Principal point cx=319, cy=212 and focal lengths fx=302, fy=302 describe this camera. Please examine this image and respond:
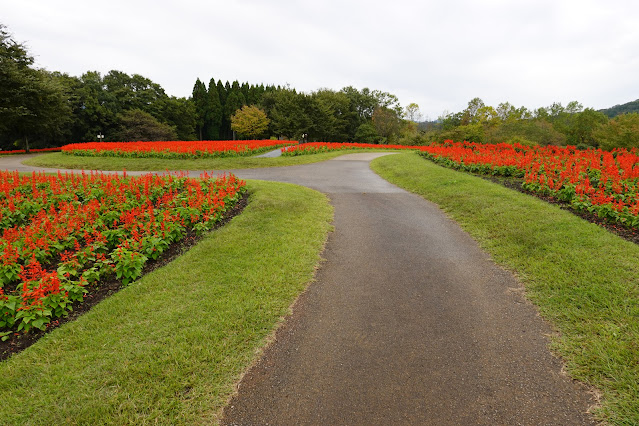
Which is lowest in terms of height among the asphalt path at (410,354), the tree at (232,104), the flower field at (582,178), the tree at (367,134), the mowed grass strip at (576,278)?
the asphalt path at (410,354)

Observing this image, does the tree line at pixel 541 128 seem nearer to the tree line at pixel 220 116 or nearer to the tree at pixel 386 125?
the tree line at pixel 220 116

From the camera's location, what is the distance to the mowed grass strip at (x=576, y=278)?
8.78 ft

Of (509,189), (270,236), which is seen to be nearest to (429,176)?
(509,189)

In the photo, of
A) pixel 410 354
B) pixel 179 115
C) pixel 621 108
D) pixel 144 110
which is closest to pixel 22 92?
pixel 144 110

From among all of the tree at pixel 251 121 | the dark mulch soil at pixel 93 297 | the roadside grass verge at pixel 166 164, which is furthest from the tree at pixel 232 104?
the dark mulch soil at pixel 93 297

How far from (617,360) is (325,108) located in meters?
44.6

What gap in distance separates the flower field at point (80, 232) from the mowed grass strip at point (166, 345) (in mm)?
495

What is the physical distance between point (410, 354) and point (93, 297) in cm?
419

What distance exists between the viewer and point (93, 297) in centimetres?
416

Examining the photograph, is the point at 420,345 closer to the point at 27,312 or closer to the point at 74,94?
the point at 27,312

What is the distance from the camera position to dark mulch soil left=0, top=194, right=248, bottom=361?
3.32m

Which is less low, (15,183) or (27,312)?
(15,183)

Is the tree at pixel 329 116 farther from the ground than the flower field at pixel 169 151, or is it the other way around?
the tree at pixel 329 116

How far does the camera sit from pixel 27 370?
9.26 ft
